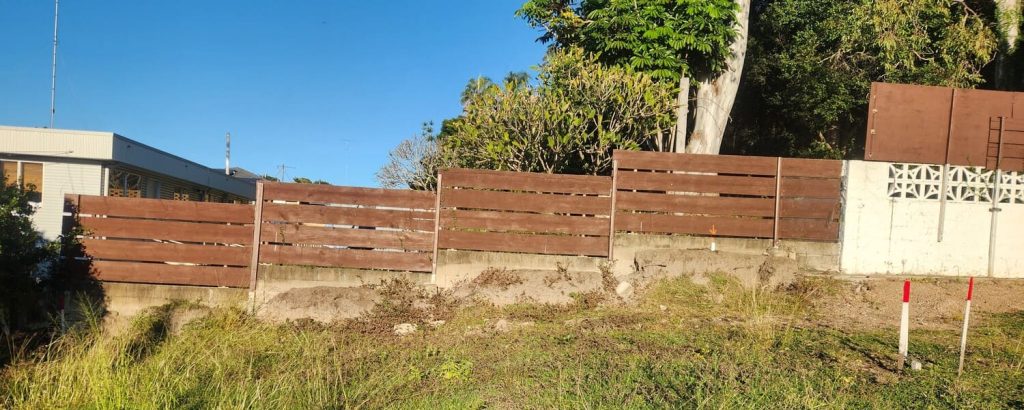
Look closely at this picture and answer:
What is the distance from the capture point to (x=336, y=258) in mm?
8906

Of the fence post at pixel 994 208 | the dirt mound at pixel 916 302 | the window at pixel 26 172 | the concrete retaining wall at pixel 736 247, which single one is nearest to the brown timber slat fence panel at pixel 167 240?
the concrete retaining wall at pixel 736 247

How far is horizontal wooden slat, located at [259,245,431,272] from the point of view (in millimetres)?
8906

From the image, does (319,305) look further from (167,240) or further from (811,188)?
(811,188)

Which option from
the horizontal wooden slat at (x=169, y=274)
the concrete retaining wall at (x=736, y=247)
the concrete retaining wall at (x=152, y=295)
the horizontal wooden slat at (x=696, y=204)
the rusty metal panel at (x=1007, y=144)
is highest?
the rusty metal panel at (x=1007, y=144)

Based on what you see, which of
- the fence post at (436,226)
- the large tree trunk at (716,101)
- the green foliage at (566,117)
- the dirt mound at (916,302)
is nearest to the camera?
the dirt mound at (916,302)

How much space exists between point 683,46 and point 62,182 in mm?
15451

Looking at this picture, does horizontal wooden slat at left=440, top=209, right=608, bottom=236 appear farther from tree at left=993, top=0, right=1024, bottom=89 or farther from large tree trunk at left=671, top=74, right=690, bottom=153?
tree at left=993, top=0, right=1024, bottom=89

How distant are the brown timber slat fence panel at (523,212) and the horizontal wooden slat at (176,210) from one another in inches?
109

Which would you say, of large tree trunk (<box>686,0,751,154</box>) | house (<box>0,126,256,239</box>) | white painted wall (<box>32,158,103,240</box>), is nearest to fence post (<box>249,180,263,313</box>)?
large tree trunk (<box>686,0,751,154</box>)

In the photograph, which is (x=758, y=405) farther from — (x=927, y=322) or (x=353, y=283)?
(x=353, y=283)

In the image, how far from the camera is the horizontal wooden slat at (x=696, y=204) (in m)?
9.10

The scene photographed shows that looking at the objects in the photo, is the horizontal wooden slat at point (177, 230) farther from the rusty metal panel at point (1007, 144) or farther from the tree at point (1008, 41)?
the tree at point (1008, 41)

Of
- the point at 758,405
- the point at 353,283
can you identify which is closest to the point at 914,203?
the point at 758,405

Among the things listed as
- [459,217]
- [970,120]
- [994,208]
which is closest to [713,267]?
[459,217]
